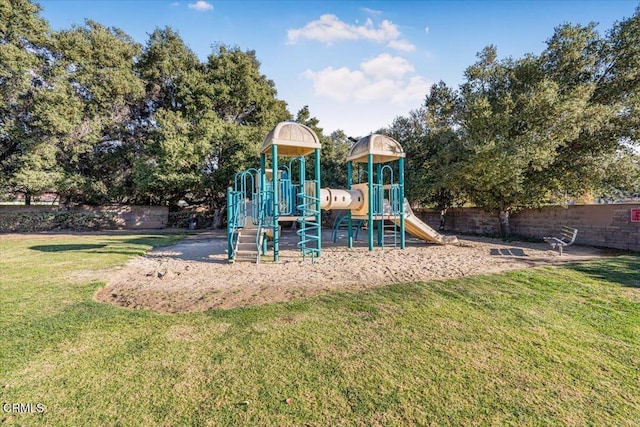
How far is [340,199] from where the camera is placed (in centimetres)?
1055

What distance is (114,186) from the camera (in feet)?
64.3

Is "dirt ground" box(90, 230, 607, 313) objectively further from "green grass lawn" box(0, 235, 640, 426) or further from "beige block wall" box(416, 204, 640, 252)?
"beige block wall" box(416, 204, 640, 252)

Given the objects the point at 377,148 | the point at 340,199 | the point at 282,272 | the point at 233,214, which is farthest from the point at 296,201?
the point at 377,148

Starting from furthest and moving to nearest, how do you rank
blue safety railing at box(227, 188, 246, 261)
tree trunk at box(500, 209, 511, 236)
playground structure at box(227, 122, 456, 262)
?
tree trunk at box(500, 209, 511, 236)
playground structure at box(227, 122, 456, 262)
blue safety railing at box(227, 188, 246, 261)

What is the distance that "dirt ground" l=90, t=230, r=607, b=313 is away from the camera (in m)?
5.15

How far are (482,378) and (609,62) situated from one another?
1505 centimetres

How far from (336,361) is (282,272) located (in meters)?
4.16

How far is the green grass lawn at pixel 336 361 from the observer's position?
7.52ft

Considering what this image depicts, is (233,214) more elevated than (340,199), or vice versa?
(340,199)

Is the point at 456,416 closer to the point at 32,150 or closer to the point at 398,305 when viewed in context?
the point at 398,305

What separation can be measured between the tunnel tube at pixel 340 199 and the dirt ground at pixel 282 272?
161 centimetres

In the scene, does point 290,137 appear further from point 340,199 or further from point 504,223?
point 504,223

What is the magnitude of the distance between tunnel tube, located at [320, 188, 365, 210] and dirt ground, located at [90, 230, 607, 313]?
1611 millimetres

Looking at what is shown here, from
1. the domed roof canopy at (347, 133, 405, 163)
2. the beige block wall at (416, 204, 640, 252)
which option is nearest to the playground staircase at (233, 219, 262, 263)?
the domed roof canopy at (347, 133, 405, 163)
